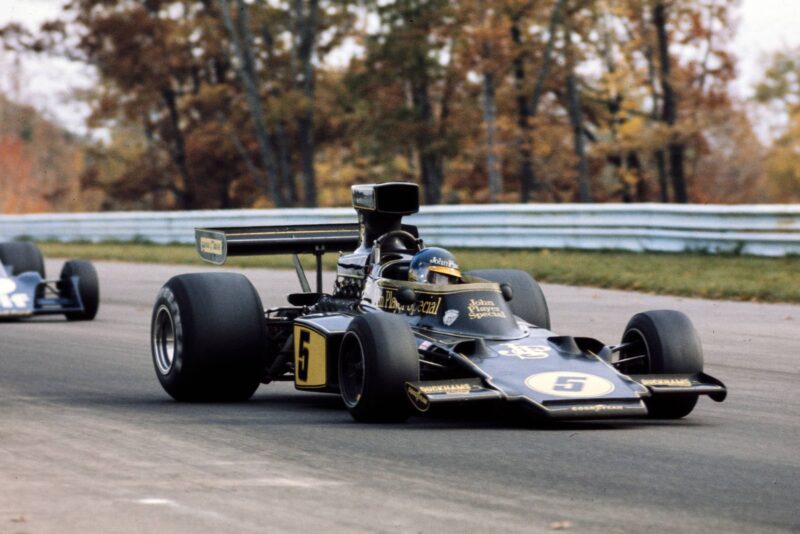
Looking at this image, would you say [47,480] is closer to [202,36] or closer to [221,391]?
[221,391]

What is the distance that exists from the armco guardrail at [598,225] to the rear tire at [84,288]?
9.25 meters

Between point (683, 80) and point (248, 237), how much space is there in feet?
121

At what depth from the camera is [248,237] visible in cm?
1107

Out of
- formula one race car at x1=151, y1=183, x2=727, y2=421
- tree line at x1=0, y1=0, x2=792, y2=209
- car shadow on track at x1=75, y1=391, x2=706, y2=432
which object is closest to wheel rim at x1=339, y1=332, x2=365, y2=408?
formula one race car at x1=151, y1=183, x2=727, y2=421

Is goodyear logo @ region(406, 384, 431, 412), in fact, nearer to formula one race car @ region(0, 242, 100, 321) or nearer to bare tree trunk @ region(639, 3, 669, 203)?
formula one race car @ region(0, 242, 100, 321)

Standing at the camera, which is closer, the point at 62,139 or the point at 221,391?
the point at 221,391

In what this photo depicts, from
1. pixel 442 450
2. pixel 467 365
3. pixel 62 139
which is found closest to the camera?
pixel 442 450

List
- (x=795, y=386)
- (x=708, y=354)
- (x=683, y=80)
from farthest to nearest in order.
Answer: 1. (x=683, y=80)
2. (x=708, y=354)
3. (x=795, y=386)

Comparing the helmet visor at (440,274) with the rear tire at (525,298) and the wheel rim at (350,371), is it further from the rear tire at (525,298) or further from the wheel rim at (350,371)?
the rear tire at (525,298)

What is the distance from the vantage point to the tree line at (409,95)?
1668 inches

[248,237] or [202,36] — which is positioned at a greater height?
[202,36]

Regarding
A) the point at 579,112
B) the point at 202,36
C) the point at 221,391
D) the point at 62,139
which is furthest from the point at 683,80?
the point at 62,139

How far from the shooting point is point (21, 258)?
18219mm

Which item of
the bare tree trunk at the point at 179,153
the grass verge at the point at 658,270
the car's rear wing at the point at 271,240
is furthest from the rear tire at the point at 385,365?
the bare tree trunk at the point at 179,153
